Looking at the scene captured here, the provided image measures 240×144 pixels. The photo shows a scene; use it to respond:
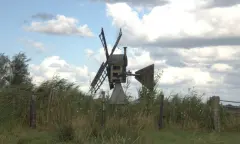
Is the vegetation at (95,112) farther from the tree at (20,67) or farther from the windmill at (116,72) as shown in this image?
the tree at (20,67)

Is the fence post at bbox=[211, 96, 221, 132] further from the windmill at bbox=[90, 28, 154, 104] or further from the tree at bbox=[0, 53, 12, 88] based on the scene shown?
the tree at bbox=[0, 53, 12, 88]

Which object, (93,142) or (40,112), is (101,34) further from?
(93,142)

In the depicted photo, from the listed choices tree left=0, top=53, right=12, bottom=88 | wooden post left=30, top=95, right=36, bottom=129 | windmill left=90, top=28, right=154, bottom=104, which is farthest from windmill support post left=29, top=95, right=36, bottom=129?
tree left=0, top=53, right=12, bottom=88

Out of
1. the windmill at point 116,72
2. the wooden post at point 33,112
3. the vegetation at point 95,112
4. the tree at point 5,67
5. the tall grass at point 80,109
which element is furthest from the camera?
the tree at point 5,67

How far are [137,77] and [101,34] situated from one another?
671 cm

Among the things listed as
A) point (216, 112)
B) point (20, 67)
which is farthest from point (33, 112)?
point (20, 67)

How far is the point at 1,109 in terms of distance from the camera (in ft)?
62.2

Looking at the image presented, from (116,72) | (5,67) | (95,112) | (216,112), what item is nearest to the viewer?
(95,112)

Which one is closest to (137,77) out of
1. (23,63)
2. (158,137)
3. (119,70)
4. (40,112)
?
(119,70)

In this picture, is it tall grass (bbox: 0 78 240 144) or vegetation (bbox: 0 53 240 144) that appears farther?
tall grass (bbox: 0 78 240 144)

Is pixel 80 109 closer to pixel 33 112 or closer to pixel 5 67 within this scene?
pixel 33 112

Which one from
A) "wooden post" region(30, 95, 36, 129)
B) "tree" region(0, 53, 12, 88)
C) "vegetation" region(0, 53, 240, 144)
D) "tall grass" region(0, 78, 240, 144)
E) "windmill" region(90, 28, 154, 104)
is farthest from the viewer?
"tree" region(0, 53, 12, 88)

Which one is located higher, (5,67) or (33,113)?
(5,67)

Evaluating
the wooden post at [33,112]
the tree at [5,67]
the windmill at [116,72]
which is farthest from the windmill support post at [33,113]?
the tree at [5,67]
